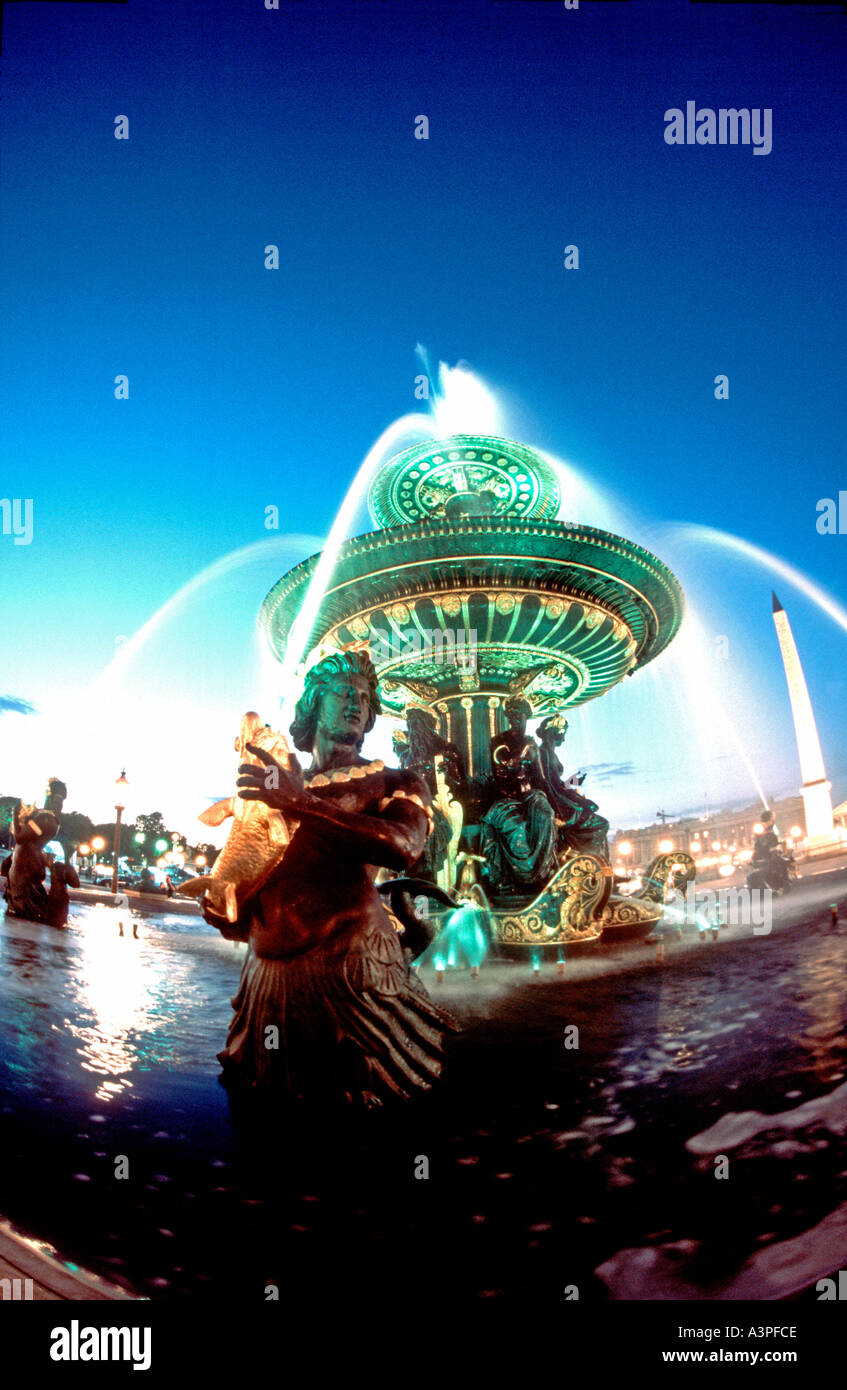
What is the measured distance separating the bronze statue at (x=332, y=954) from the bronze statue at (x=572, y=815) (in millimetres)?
5833

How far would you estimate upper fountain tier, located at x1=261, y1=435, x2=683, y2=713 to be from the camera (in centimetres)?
779

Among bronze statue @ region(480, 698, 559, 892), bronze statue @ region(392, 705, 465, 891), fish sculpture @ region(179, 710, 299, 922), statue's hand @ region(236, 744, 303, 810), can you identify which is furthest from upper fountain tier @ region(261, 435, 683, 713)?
statue's hand @ region(236, 744, 303, 810)

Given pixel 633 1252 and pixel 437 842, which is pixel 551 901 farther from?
pixel 633 1252

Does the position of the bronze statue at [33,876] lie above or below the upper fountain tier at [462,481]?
below

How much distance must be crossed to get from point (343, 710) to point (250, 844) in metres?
0.75

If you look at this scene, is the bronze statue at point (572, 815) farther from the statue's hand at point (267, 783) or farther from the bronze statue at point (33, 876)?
the statue's hand at point (267, 783)

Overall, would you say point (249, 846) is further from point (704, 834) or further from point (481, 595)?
point (704, 834)

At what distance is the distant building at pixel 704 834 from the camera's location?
183 feet

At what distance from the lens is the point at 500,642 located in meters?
8.95

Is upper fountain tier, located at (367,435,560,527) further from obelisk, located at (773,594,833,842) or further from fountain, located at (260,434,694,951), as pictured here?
obelisk, located at (773,594,833,842)

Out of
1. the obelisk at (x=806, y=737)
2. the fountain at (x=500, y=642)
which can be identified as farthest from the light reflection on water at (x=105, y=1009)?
the obelisk at (x=806, y=737)

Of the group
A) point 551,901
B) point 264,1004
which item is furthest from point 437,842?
point 264,1004

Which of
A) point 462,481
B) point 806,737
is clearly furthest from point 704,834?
point 462,481
